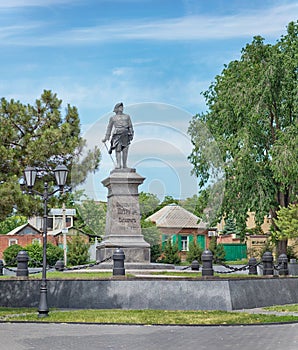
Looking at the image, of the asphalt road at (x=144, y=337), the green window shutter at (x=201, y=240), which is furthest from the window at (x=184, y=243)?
the asphalt road at (x=144, y=337)

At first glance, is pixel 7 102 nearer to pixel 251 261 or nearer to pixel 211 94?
pixel 251 261

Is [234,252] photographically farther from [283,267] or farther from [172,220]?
[283,267]

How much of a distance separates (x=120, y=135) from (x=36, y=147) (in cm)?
545

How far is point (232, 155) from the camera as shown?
128ft

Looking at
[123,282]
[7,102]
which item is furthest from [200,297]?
[7,102]

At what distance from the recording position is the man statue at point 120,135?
26.1 metres

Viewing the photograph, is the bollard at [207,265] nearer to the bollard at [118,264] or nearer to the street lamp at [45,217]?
the bollard at [118,264]

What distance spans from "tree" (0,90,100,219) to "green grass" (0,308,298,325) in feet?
37.4

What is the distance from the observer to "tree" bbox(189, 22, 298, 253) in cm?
3775

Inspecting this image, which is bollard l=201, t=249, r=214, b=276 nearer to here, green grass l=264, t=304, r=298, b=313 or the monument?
green grass l=264, t=304, r=298, b=313

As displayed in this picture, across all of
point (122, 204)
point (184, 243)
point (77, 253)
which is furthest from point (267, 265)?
point (184, 243)

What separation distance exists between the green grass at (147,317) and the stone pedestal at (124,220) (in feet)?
20.5

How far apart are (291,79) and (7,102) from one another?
16.0m

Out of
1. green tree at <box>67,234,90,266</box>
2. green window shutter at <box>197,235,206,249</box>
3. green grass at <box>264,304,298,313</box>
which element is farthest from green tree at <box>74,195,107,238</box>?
green window shutter at <box>197,235,206,249</box>
